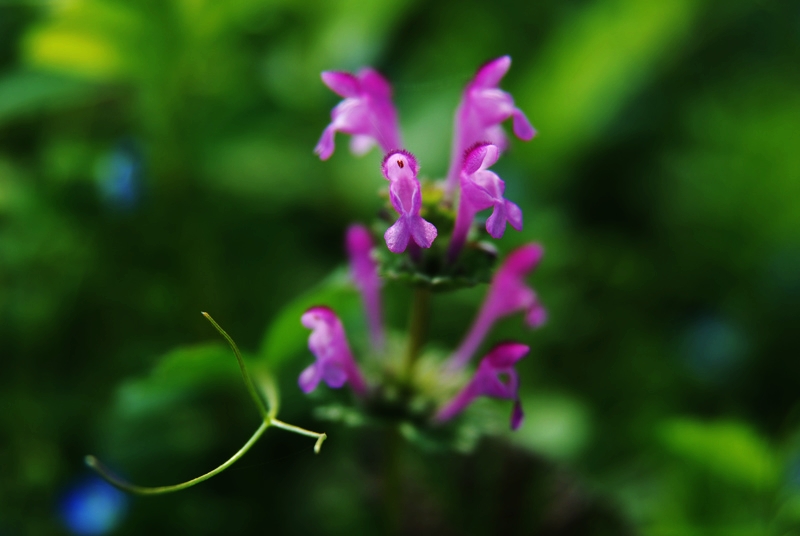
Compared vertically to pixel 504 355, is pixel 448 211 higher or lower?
higher

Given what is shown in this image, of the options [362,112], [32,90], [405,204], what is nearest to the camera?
[405,204]

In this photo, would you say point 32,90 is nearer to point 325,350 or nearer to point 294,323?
point 294,323

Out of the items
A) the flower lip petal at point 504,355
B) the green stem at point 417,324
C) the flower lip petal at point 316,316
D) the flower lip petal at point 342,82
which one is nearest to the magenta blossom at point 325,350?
the flower lip petal at point 316,316

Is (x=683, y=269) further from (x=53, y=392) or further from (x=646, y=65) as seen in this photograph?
(x=53, y=392)

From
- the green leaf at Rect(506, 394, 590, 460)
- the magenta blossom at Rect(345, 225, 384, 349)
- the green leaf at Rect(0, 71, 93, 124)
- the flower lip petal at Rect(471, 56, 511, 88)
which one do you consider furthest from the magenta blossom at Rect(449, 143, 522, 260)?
the green leaf at Rect(0, 71, 93, 124)

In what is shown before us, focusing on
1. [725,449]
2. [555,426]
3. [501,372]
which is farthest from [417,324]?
[555,426]

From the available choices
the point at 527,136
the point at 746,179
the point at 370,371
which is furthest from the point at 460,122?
the point at 746,179

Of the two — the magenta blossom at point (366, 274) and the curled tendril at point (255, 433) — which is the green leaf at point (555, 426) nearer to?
the magenta blossom at point (366, 274)

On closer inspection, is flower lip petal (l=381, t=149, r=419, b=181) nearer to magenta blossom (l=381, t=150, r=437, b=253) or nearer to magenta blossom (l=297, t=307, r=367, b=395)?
magenta blossom (l=381, t=150, r=437, b=253)
